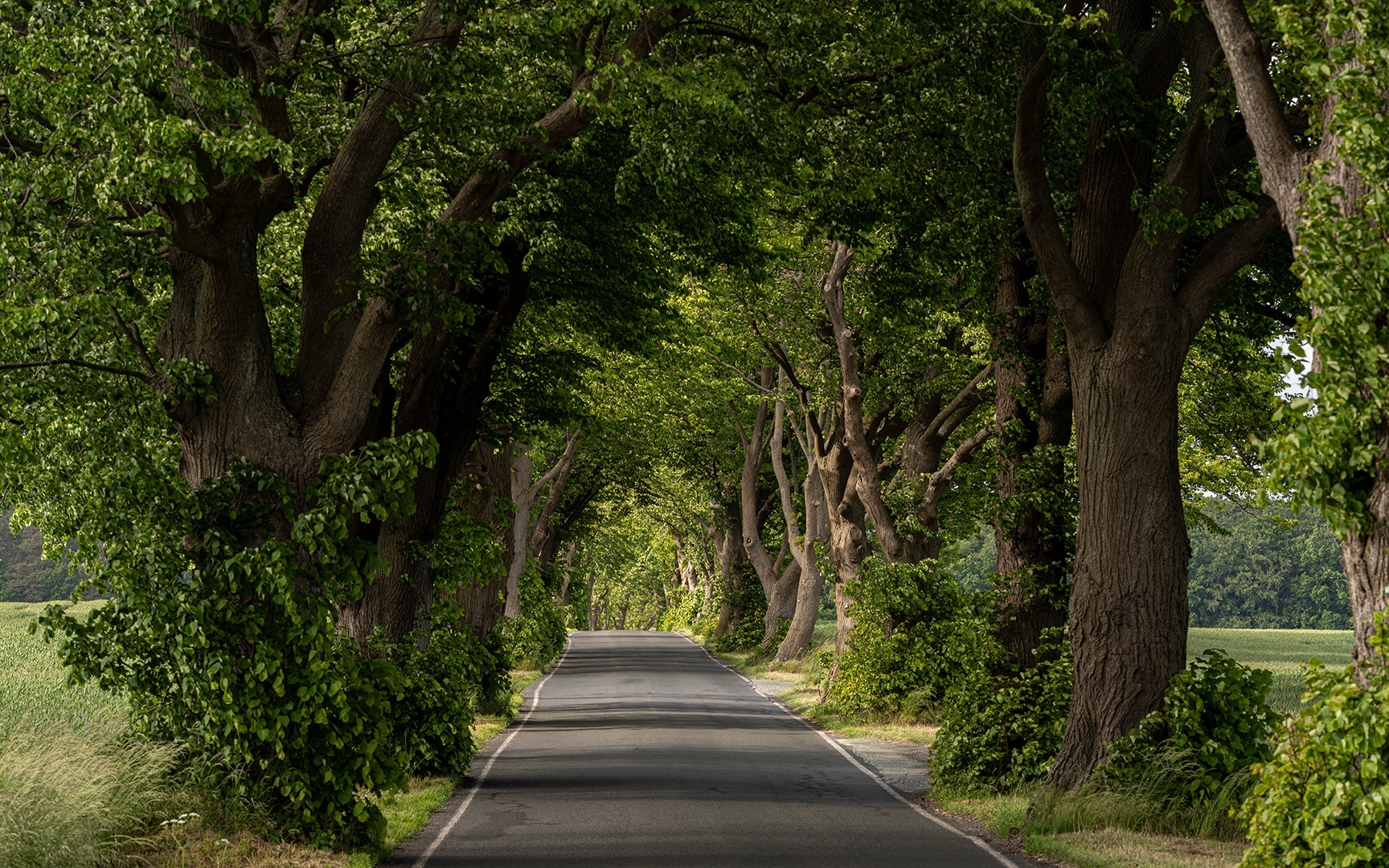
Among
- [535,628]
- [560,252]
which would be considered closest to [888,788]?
[560,252]

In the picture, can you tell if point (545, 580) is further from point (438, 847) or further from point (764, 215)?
point (438, 847)

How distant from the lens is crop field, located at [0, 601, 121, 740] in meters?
11.9

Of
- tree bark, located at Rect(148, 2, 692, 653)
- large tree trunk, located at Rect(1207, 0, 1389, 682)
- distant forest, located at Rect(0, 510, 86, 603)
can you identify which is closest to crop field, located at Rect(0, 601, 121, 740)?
tree bark, located at Rect(148, 2, 692, 653)

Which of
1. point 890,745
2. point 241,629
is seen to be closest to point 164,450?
point 241,629

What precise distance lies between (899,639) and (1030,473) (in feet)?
27.4

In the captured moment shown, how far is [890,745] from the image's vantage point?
63.5 feet

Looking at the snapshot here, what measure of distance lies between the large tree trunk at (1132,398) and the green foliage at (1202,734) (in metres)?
0.26

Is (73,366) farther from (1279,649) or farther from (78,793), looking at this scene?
(1279,649)

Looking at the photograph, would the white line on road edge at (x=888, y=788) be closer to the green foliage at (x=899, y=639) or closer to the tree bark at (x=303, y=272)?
the green foliage at (x=899, y=639)

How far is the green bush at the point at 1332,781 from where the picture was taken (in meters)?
6.22

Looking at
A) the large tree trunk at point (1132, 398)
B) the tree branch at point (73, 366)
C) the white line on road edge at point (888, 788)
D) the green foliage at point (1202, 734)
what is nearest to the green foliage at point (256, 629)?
the tree branch at point (73, 366)

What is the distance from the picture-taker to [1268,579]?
4577 inches

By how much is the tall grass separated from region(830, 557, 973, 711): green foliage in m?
13.8

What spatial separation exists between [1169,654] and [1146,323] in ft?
10.3
